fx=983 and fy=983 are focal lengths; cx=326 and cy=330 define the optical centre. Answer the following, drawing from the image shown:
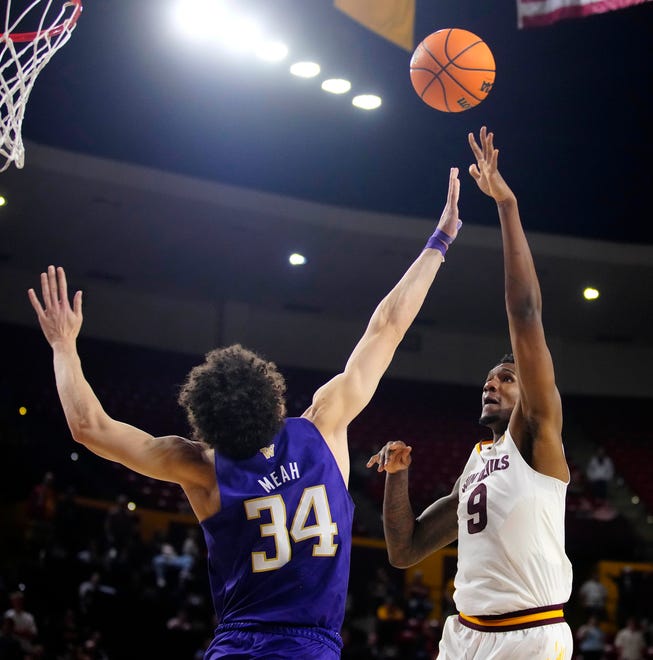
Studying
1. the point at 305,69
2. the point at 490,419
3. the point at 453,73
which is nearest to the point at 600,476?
the point at 305,69

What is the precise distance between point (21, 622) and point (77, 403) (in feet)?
26.0

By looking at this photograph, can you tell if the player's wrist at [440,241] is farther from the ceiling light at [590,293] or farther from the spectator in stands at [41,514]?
the ceiling light at [590,293]

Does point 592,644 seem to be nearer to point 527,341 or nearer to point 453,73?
point 453,73

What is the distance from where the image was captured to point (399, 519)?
4.27m

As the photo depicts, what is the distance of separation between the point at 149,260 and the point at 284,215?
332 centimetres

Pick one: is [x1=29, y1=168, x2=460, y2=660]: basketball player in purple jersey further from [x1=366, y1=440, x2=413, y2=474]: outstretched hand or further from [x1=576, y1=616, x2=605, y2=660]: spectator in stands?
[x1=576, y1=616, x2=605, y2=660]: spectator in stands

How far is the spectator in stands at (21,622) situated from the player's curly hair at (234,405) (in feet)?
25.6

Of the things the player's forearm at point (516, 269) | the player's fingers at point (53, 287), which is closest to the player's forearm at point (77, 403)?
the player's fingers at point (53, 287)

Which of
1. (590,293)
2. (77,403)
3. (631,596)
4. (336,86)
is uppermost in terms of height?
(336,86)

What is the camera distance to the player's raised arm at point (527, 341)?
341 centimetres

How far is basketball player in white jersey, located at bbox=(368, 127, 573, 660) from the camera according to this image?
11.3 feet

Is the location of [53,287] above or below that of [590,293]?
below

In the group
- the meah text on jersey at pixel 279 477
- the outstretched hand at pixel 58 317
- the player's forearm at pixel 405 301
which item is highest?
the player's forearm at pixel 405 301

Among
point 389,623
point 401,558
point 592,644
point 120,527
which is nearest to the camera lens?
point 401,558
